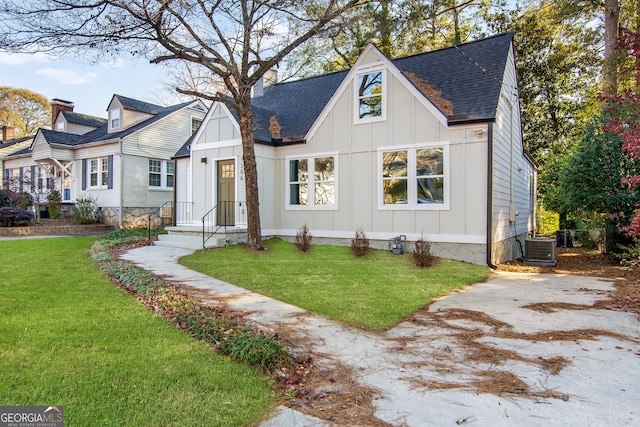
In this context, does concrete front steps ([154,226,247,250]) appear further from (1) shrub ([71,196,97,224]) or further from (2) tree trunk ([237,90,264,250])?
(1) shrub ([71,196,97,224])

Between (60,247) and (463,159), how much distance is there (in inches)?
424

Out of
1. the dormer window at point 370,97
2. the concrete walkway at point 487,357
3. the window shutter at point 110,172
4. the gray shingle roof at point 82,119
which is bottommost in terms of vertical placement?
the concrete walkway at point 487,357

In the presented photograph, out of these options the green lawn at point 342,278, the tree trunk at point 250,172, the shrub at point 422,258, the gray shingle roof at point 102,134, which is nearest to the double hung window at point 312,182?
the green lawn at point 342,278

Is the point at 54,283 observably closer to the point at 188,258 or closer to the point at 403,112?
the point at 188,258

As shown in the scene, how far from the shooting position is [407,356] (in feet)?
12.0

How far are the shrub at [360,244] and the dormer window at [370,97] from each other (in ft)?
10.3

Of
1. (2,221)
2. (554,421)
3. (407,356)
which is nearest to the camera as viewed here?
(554,421)

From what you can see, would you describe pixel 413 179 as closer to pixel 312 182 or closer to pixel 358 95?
pixel 358 95

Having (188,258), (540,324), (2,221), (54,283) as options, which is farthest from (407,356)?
(2,221)

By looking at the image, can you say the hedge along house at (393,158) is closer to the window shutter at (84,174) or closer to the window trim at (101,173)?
the window trim at (101,173)

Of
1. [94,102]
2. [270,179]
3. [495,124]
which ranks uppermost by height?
[94,102]

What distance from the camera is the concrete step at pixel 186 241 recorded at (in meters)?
11.0

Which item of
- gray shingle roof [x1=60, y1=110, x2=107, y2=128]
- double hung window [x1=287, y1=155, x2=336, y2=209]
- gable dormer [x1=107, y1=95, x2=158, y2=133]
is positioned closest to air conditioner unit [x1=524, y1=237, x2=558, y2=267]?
double hung window [x1=287, y1=155, x2=336, y2=209]

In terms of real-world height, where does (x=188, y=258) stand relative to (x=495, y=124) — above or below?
below
